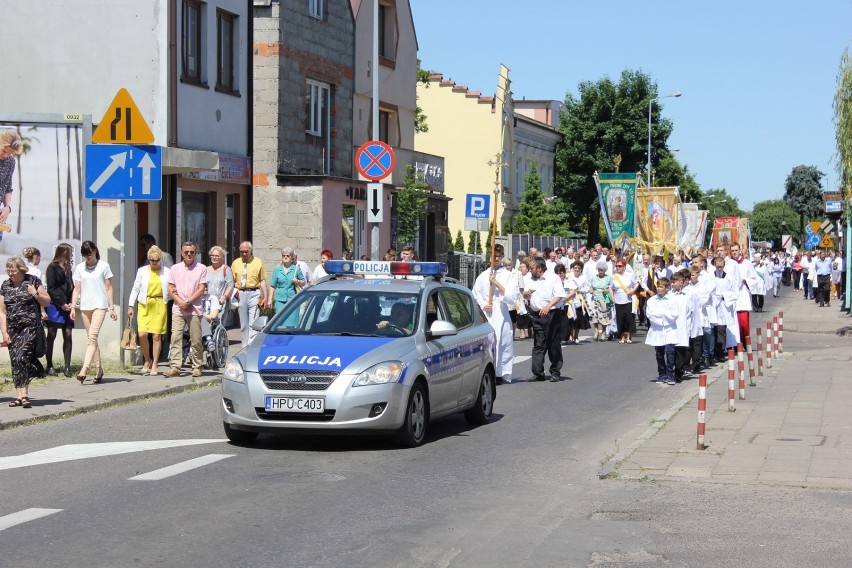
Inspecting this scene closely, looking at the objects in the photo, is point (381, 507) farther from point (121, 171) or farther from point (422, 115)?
point (422, 115)

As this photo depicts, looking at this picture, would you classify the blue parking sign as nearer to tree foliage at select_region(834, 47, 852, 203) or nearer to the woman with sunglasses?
tree foliage at select_region(834, 47, 852, 203)

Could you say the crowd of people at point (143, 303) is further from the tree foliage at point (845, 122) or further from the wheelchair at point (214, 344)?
the tree foliage at point (845, 122)

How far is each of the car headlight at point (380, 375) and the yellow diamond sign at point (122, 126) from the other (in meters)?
7.22

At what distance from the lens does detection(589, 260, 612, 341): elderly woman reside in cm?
2798

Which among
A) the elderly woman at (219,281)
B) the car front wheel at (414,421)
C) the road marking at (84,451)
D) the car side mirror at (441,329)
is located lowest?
the road marking at (84,451)

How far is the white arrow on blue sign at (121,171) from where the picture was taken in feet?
56.9

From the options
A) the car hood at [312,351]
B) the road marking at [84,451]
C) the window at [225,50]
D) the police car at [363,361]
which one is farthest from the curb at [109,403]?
the window at [225,50]

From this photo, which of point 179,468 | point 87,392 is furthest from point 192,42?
point 179,468

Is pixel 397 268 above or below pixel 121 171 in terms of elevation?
below

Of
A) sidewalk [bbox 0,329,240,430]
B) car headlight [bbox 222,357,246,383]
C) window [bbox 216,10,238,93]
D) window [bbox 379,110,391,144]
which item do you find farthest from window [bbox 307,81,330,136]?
car headlight [bbox 222,357,246,383]

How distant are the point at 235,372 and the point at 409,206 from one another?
23.2 metres

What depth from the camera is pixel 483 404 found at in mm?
13781

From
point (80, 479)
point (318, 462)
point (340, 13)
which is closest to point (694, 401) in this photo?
point (318, 462)

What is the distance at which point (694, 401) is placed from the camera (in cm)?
1587
